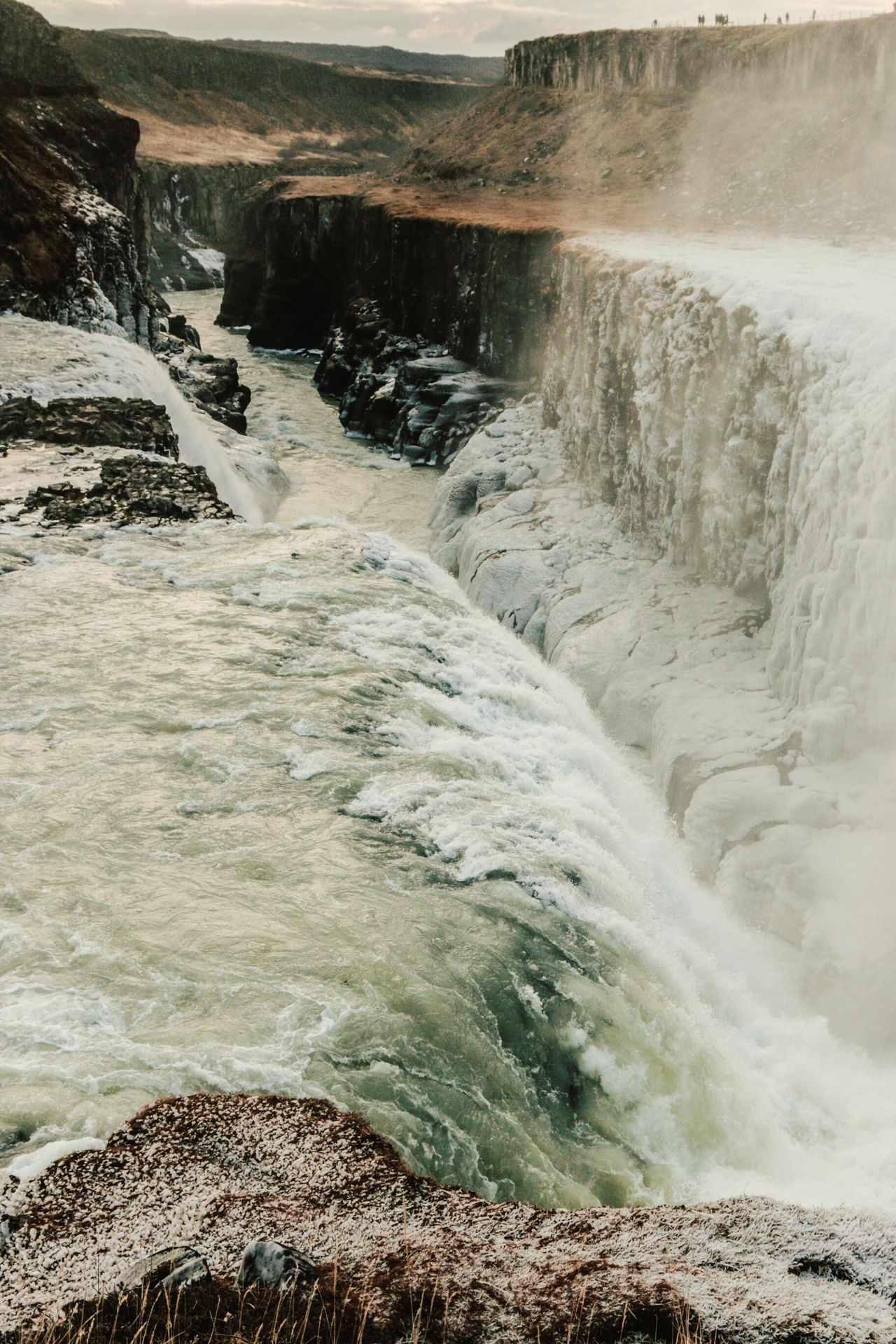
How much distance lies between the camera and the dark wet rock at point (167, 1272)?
3.49m

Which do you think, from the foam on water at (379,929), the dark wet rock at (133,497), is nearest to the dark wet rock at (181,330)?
the dark wet rock at (133,497)

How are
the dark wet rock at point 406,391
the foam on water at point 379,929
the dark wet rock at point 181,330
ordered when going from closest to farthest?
the foam on water at point 379,929, the dark wet rock at point 406,391, the dark wet rock at point 181,330

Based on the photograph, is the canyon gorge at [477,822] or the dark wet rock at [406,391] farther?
the dark wet rock at [406,391]

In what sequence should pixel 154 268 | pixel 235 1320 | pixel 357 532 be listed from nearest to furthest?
pixel 235 1320 → pixel 357 532 → pixel 154 268

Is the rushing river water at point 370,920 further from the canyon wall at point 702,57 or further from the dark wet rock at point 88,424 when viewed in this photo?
the canyon wall at point 702,57

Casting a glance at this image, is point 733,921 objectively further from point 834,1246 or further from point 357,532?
point 357,532

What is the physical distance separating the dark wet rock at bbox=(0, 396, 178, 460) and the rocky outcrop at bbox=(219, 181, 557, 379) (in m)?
9.57

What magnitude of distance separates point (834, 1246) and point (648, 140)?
3903 centimetres

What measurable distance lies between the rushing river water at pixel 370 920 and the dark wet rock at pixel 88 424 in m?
3.83

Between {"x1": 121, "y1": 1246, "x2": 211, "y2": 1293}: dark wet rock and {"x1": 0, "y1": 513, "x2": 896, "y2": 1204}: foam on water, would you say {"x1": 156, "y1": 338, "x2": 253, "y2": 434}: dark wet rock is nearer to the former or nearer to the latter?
{"x1": 0, "y1": 513, "x2": 896, "y2": 1204}: foam on water

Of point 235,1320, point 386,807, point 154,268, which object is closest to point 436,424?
point 386,807

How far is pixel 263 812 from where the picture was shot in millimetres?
8102

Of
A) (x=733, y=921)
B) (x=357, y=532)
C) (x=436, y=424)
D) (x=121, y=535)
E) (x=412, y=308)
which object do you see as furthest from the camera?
(x=412, y=308)

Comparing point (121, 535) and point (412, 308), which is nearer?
point (121, 535)
